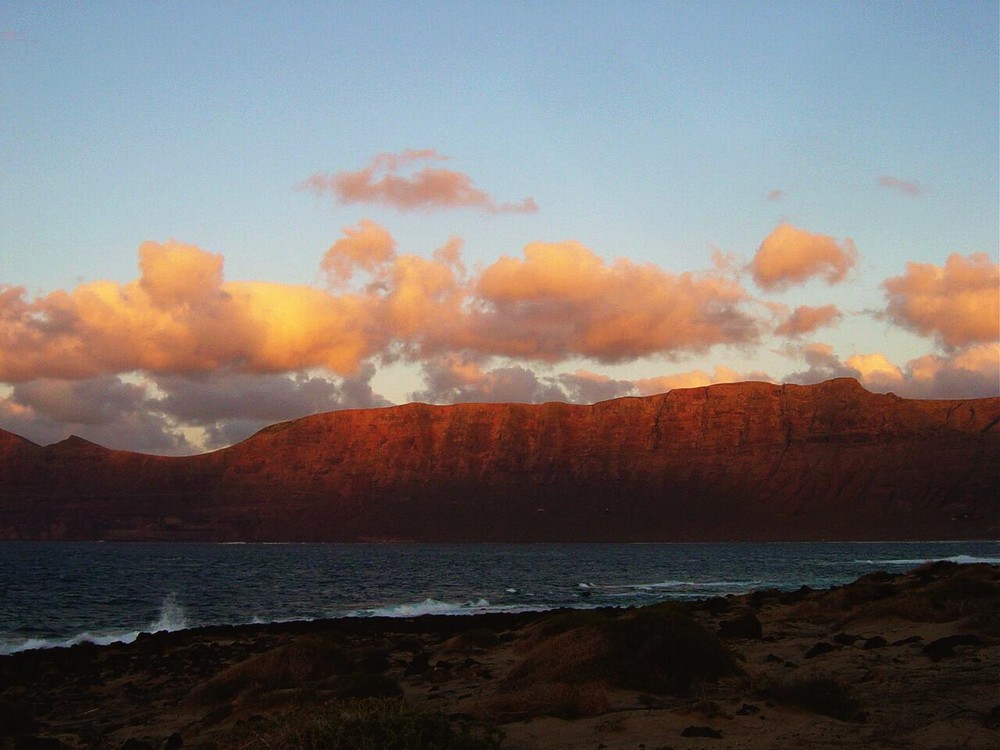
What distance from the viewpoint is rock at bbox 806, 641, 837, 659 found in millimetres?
17547

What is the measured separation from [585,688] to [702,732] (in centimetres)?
279

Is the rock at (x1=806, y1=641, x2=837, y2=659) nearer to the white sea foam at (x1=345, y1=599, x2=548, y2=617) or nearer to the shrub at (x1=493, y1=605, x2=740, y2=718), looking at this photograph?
the shrub at (x1=493, y1=605, x2=740, y2=718)

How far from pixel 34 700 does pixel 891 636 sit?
17.9m

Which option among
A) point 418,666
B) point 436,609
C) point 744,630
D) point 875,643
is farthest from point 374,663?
point 436,609

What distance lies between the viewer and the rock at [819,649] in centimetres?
1755

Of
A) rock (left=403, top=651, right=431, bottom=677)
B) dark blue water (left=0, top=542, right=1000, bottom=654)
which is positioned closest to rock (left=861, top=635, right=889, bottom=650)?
rock (left=403, top=651, right=431, bottom=677)

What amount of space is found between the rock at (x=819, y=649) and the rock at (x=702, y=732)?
6.87 meters

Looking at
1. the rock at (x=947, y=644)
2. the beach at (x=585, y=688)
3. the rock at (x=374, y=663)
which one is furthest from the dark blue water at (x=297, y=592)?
the rock at (x=947, y=644)

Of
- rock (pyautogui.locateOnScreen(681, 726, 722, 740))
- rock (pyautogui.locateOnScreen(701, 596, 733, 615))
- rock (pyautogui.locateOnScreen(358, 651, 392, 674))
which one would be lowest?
rock (pyautogui.locateOnScreen(701, 596, 733, 615))

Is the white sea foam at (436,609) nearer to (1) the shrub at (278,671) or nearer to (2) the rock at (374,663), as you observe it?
(2) the rock at (374,663)

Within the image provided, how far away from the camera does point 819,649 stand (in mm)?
17812

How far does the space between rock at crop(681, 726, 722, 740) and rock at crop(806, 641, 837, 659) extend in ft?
22.6

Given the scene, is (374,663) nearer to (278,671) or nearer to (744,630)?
(278,671)

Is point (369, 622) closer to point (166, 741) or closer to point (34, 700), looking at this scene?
point (34, 700)
